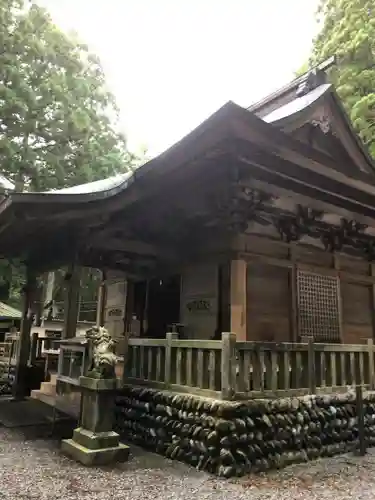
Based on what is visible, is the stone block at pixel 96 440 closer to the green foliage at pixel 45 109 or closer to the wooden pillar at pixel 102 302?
the wooden pillar at pixel 102 302

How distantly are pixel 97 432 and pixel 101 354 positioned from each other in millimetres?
1003

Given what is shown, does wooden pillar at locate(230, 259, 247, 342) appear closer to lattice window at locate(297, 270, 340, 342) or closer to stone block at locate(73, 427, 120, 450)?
lattice window at locate(297, 270, 340, 342)

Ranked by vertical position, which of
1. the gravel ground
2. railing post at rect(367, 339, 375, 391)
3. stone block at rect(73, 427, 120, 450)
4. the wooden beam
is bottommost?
the gravel ground

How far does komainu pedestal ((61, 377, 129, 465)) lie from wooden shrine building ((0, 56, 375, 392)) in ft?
7.28

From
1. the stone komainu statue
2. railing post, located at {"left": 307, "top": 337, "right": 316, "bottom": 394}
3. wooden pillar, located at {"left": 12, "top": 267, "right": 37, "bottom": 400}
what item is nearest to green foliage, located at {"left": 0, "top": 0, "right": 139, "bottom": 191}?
wooden pillar, located at {"left": 12, "top": 267, "right": 37, "bottom": 400}

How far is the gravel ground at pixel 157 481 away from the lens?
4582mm

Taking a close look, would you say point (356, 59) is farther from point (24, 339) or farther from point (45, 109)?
point (24, 339)

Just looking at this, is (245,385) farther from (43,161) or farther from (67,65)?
(67,65)

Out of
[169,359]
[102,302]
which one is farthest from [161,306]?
[169,359]

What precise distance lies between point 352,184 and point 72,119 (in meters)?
13.0

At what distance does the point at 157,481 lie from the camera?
5.04m

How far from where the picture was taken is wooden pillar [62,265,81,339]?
27.6ft

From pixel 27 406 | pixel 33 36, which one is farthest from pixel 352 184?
pixel 33 36

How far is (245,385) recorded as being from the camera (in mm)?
5676
